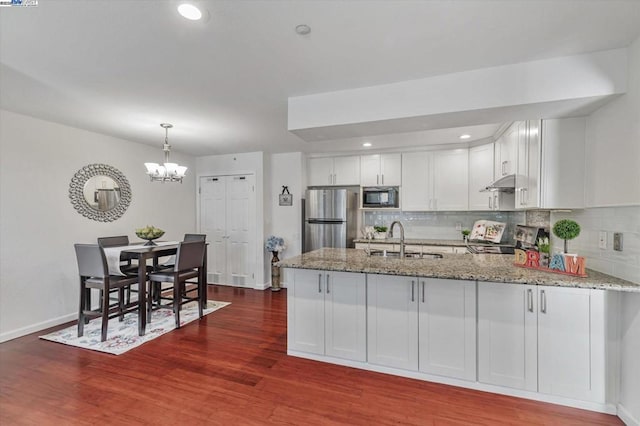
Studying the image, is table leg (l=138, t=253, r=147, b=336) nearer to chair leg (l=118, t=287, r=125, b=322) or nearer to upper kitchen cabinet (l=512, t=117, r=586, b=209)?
chair leg (l=118, t=287, r=125, b=322)

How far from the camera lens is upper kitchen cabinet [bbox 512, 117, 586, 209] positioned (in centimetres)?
232

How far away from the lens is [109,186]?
410cm

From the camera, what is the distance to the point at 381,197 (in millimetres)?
4816

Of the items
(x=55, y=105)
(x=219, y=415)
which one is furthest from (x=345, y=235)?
(x=55, y=105)

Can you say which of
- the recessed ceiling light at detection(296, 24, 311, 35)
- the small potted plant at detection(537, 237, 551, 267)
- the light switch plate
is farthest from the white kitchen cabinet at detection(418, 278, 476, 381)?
the recessed ceiling light at detection(296, 24, 311, 35)

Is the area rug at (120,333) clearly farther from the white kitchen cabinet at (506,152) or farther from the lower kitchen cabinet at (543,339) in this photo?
the white kitchen cabinet at (506,152)

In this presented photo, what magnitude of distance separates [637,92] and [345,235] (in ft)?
11.4

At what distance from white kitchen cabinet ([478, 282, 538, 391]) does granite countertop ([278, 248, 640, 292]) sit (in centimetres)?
14

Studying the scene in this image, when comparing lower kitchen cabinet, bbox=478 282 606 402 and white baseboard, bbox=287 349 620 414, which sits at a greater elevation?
lower kitchen cabinet, bbox=478 282 606 402

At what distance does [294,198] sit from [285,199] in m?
0.19

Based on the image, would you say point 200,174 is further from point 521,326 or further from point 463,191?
point 521,326

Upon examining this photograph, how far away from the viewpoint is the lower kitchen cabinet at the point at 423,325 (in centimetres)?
225

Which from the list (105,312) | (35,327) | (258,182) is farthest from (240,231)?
(35,327)

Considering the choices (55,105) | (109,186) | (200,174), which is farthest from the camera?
(200,174)
